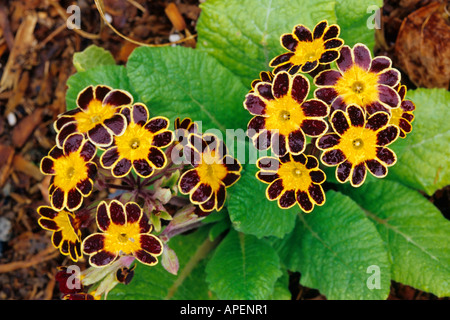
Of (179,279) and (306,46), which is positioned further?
(179,279)

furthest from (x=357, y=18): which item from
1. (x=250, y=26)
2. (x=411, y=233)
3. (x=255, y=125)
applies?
(x=411, y=233)

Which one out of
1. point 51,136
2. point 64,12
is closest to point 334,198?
point 51,136

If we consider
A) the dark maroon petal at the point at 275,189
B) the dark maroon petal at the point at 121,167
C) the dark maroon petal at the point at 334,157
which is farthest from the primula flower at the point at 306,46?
the dark maroon petal at the point at 121,167

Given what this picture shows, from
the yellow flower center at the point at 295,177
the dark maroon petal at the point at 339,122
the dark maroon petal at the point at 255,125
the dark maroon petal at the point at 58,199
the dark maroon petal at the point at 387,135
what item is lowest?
the dark maroon petal at the point at 58,199

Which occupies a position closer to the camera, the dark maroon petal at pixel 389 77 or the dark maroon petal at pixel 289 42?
the dark maroon petal at pixel 389 77

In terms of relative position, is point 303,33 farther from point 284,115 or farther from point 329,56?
point 284,115

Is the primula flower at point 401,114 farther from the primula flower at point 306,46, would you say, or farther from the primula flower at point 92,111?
the primula flower at point 92,111

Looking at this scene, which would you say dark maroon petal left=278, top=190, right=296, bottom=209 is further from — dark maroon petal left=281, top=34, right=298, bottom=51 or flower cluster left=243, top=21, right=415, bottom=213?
dark maroon petal left=281, top=34, right=298, bottom=51

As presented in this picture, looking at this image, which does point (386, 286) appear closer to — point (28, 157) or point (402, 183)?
point (402, 183)
